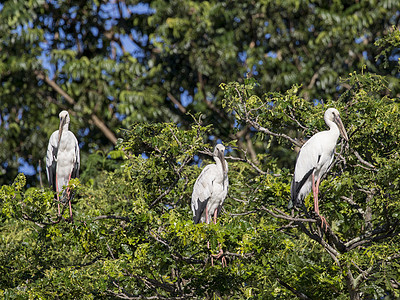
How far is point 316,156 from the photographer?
6.39 meters

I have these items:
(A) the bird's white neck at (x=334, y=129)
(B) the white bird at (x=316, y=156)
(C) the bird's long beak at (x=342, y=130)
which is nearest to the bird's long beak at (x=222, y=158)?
(B) the white bird at (x=316, y=156)

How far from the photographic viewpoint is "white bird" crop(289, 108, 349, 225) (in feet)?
20.9

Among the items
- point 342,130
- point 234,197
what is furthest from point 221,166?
point 342,130

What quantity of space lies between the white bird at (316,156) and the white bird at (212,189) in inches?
36.7

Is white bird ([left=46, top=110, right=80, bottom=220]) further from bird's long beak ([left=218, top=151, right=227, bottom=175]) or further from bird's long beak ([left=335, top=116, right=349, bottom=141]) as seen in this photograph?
bird's long beak ([left=335, top=116, right=349, bottom=141])

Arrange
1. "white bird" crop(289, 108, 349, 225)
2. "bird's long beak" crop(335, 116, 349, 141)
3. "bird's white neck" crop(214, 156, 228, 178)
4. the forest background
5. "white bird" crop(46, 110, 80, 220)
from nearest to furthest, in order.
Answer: the forest background, "bird's long beak" crop(335, 116, 349, 141), "white bird" crop(289, 108, 349, 225), "bird's white neck" crop(214, 156, 228, 178), "white bird" crop(46, 110, 80, 220)

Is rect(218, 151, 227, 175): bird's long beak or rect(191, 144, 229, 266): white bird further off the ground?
rect(218, 151, 227, 175): bird's long beak

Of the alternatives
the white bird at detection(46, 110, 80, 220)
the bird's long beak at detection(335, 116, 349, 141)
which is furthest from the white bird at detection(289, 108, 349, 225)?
the white bird at detection(46, 110, 80, 220)

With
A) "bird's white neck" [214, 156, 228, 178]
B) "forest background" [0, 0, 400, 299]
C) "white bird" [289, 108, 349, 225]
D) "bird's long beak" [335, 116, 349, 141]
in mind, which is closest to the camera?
"forest background" [0, 0, 400, 299]

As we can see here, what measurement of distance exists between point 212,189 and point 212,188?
1 cm

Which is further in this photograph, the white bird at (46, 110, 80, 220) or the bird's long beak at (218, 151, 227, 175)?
the white bird at (46, 110, 80, 220)

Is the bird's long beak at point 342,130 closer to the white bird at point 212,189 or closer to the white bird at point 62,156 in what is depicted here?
the white bird at point 212,189

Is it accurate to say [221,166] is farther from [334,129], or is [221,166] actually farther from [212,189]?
[334,129]

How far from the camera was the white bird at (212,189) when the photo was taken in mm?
7078
